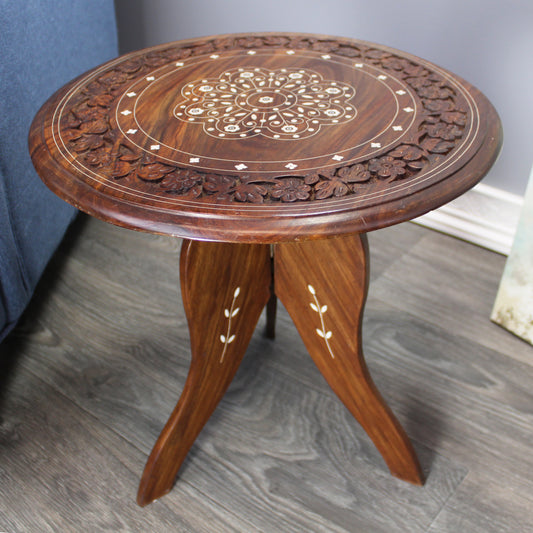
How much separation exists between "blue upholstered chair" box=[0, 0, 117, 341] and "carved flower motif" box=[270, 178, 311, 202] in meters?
0.59

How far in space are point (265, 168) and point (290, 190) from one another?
57 mm

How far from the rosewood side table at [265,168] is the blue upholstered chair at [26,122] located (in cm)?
23

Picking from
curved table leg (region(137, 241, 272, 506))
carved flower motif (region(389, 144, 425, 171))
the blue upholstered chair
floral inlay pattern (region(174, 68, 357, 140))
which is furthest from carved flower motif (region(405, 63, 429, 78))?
the blue upholstered chair

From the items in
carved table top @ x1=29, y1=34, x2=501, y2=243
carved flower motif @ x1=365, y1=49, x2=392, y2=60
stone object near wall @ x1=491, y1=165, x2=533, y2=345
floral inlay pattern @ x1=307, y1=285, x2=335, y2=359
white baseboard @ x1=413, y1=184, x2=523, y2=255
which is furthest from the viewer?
white baseboard @ x1=413, y1=184, x2=523, y2=255

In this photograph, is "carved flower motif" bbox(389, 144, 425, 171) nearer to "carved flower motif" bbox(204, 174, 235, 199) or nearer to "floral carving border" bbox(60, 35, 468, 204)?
"floral carving border" bbox(60, 35, 468, 204)

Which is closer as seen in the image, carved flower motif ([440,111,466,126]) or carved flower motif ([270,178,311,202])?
carved flower motif ([270,178,311,202])

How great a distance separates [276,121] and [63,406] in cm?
59

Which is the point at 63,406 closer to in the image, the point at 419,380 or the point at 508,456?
the point at 419,380

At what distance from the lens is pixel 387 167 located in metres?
0.68

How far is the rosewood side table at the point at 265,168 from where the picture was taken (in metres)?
0.63

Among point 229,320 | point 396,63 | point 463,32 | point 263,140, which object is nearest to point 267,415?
point 229,320

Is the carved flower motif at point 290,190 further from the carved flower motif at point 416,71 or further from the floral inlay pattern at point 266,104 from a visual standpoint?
the carved flower motif at point 416,71

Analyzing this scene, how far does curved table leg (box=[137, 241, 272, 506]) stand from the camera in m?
0.78

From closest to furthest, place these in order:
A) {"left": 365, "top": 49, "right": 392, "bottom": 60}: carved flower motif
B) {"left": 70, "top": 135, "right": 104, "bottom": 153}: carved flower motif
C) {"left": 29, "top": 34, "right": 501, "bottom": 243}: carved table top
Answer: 1. {"left": 29, "top": 34, "right": 501, "bottom": 243}: carved table top
2. {"left": 70, "top": 135, "right": 104, "bottom": 153}: carved flower motif
3. {"left": 365, "top": 49, "right": 392, "bottom": 60}: carved flower motif
